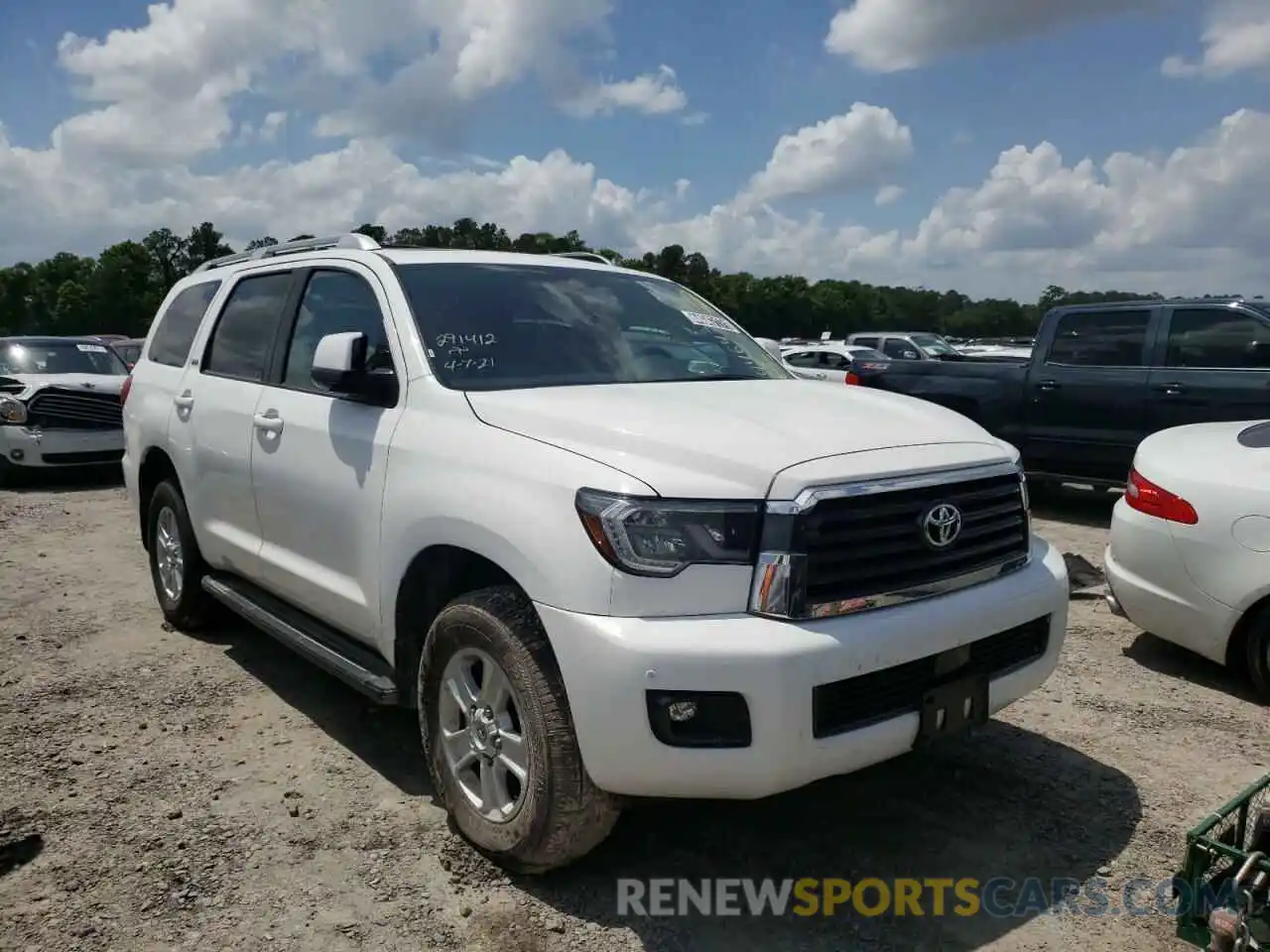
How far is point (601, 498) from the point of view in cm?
263

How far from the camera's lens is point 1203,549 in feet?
14.5

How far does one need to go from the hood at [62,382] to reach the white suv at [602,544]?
28.3 ft

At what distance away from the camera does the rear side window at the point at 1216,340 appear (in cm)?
788

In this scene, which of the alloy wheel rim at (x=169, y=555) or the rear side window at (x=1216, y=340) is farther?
the rear side window at (x=1216, y=340)

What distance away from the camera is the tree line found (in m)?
71.6

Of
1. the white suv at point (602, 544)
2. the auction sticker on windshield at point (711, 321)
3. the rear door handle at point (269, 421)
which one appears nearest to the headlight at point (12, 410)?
the white suv at point (602, 544)

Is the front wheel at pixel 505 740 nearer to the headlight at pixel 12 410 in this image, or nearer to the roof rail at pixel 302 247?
the roof rail at pixel 302 247

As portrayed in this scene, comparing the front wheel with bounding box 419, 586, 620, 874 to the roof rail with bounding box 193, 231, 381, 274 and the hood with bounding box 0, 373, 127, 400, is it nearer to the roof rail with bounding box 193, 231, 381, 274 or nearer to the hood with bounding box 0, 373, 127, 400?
the roof rail with bounding box 193, 231, 381, 274

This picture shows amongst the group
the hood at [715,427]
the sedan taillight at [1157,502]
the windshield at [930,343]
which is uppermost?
the hood at [715,427]

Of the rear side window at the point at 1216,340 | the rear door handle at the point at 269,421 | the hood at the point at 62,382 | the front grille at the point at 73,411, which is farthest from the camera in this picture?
the hood at the point at 62,382

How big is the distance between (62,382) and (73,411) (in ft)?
1.33

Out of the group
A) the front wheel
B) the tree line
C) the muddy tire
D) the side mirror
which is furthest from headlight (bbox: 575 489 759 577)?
the tree line

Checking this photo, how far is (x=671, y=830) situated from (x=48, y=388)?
1073cm

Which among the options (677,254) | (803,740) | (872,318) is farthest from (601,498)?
(872,318)
